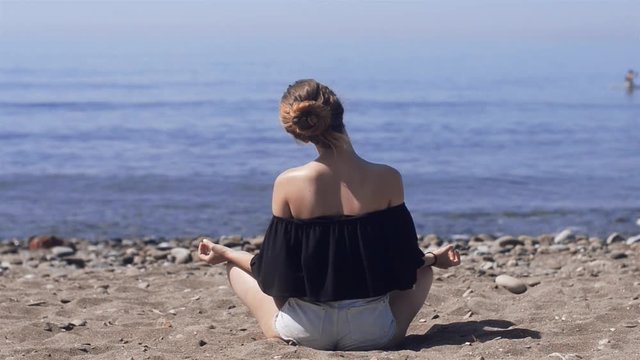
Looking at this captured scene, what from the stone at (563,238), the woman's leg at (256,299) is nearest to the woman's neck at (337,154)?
the woman's leg at (256,299)

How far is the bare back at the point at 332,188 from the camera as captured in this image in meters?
5.24

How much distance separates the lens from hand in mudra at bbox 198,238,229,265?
5.79 metres

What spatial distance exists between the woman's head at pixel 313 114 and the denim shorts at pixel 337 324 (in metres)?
0.79

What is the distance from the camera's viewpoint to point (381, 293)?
17.5 feet

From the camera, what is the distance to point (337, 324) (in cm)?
533

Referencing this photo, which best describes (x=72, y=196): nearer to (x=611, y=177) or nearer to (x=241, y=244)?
(x=241, y=244)

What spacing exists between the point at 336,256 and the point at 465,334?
92cm

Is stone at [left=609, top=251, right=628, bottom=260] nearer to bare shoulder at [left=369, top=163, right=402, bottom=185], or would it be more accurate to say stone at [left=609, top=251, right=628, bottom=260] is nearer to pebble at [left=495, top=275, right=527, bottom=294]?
pebble at [left=495, top=275, right=527, bottom=294]

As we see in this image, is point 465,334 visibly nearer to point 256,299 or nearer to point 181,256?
point 256,299

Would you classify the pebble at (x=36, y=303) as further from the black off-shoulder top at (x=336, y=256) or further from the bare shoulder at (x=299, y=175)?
the bare shoulder at (x=299, y=175)

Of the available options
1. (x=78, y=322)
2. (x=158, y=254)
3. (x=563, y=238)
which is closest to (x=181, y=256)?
(x=158, y=254)

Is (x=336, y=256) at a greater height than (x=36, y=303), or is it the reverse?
(x=336, y=256)

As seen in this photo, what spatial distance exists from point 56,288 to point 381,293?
10.9 feet

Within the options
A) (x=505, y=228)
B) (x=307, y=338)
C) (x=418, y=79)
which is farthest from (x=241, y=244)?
(x=418, y=79)
